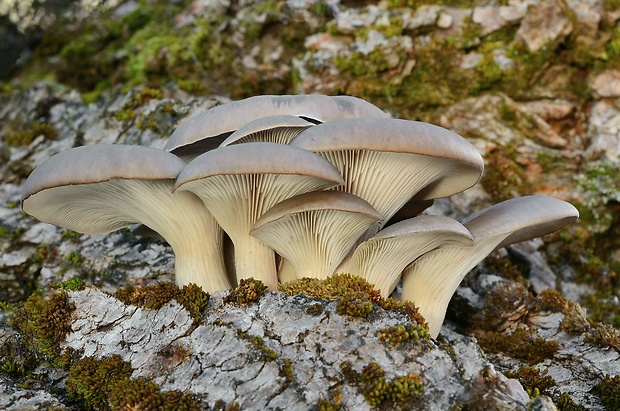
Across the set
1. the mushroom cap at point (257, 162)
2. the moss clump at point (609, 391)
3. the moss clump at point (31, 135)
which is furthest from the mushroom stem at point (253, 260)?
the moss clump at point (31, 135)

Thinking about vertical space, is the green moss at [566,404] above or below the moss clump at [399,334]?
below

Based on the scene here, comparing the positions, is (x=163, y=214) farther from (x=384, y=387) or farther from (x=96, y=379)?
(x=384, y=387)

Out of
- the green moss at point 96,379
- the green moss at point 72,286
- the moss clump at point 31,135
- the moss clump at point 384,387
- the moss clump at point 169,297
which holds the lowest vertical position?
the moss clump at point 384,387

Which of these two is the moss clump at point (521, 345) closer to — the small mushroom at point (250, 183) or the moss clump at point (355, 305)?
the moss clump at point (355, 305)

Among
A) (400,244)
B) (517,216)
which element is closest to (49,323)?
(400,244)

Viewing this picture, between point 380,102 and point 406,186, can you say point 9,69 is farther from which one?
point 406,186

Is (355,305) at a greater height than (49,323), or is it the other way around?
(49,323)

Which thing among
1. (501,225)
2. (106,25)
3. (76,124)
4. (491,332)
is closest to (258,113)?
(501,225)
